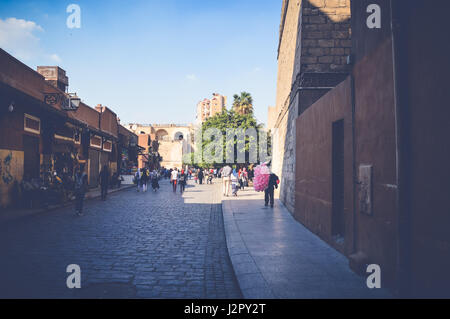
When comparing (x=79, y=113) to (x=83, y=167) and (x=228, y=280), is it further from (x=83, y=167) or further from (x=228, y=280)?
(x=228, y=280)

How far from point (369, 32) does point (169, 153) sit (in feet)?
266

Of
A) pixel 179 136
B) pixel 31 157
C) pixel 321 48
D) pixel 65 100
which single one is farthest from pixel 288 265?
pixel 179 136

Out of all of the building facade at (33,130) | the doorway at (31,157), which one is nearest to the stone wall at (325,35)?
the building facade at (33,130)

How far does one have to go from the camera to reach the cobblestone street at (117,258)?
424cm

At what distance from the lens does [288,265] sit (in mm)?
5141

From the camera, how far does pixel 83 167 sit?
69.1 ft

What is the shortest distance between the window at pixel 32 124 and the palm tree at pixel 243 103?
33.0m

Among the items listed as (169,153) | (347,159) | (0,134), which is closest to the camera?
(347,159)

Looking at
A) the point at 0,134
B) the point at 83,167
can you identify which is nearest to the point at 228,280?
the point at 0,134

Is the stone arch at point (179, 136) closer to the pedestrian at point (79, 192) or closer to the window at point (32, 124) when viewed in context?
the window at point (32, 124)

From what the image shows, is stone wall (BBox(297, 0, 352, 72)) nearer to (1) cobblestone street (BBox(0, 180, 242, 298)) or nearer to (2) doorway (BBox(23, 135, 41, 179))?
(1) cobblestone street (BBox(0, 180, 242, 298))

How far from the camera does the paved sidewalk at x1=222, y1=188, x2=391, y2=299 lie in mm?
4008

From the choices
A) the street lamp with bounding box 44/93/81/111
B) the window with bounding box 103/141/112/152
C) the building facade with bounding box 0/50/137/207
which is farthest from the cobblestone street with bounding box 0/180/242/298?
the window with bounding box 103/141/112/152

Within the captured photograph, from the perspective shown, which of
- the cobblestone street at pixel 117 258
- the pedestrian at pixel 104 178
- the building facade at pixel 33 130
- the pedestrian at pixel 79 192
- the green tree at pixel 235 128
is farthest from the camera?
the green tree at pixel 235 128
